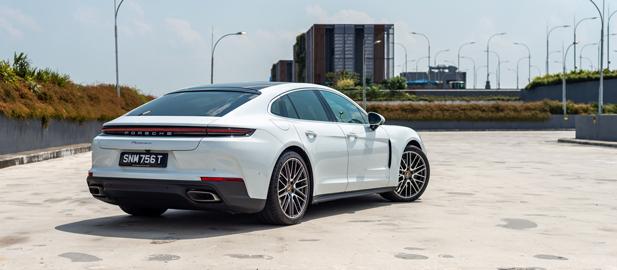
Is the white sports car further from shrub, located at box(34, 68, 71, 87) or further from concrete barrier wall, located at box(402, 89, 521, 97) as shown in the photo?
concrete barrier wall, located at box(402, 89, 521, 97)

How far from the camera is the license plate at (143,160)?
7086 millimetres

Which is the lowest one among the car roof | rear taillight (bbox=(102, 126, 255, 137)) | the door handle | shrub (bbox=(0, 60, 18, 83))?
the door handle

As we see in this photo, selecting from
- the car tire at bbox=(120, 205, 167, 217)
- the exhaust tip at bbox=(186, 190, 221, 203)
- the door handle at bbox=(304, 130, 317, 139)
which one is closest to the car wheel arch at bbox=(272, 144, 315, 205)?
the door handle at bbox=(304, 130, 317, 139)

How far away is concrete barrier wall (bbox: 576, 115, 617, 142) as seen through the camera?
107 ft

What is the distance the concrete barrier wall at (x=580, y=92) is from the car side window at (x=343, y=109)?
6462 cm

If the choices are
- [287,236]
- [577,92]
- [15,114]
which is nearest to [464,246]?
[287,236]

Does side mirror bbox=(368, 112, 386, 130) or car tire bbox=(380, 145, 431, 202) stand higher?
side mirror bbox=(368, 112, 386, 130)

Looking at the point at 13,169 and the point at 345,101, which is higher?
the point at 345,101

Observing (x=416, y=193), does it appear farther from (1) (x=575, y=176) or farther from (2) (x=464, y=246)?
(1) (x=575, y=176)

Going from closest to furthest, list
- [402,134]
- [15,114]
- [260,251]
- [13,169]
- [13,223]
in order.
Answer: [260,251] → [13,223] → [402,134] → [13,169] → [15,114]

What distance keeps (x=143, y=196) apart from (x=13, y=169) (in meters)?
10.5

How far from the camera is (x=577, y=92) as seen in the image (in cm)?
7512

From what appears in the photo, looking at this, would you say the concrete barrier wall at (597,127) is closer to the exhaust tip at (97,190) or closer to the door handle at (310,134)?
the door handle at (310,134)

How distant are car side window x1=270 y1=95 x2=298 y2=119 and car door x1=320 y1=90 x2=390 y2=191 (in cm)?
76
